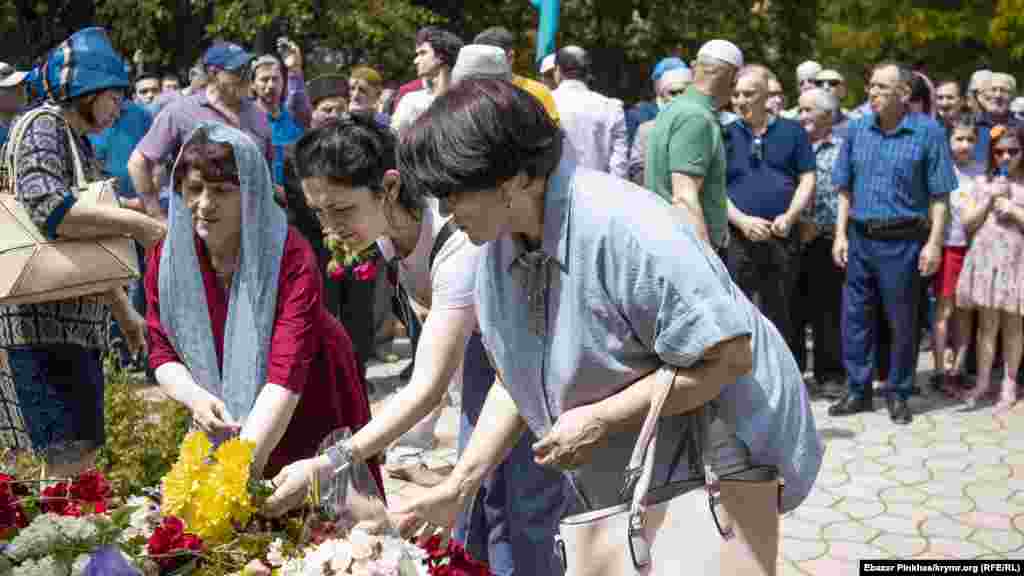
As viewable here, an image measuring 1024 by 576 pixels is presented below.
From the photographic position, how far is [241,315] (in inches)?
118

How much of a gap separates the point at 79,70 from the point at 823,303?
546cm

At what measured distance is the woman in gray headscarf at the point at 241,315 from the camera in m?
2.95

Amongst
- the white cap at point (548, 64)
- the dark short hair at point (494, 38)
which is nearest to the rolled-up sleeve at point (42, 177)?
the dark short hair at point (494, 38)

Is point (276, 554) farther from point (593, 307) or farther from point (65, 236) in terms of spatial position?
point (65, 236)

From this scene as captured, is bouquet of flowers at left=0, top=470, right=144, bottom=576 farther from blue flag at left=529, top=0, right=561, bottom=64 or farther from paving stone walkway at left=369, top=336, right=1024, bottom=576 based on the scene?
blue flag at left=529, top=0, right=561, bottom=64

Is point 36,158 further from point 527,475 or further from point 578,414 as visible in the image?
point 578,414

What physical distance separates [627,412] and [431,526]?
604 mm

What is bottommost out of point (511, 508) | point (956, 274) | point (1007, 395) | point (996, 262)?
point (1007, 395)

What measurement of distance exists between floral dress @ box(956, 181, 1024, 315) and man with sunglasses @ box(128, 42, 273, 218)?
445 centimetres

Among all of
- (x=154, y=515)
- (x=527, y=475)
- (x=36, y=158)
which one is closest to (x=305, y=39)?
(x=36, y=158)

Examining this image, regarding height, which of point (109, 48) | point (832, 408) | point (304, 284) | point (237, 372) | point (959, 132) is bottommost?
point (832, 408)

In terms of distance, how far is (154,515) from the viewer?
84.6 inches

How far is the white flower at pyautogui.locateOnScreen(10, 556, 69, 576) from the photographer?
5.65ft

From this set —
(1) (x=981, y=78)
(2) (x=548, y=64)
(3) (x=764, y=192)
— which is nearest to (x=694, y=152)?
(3) (x=764, y=192)
